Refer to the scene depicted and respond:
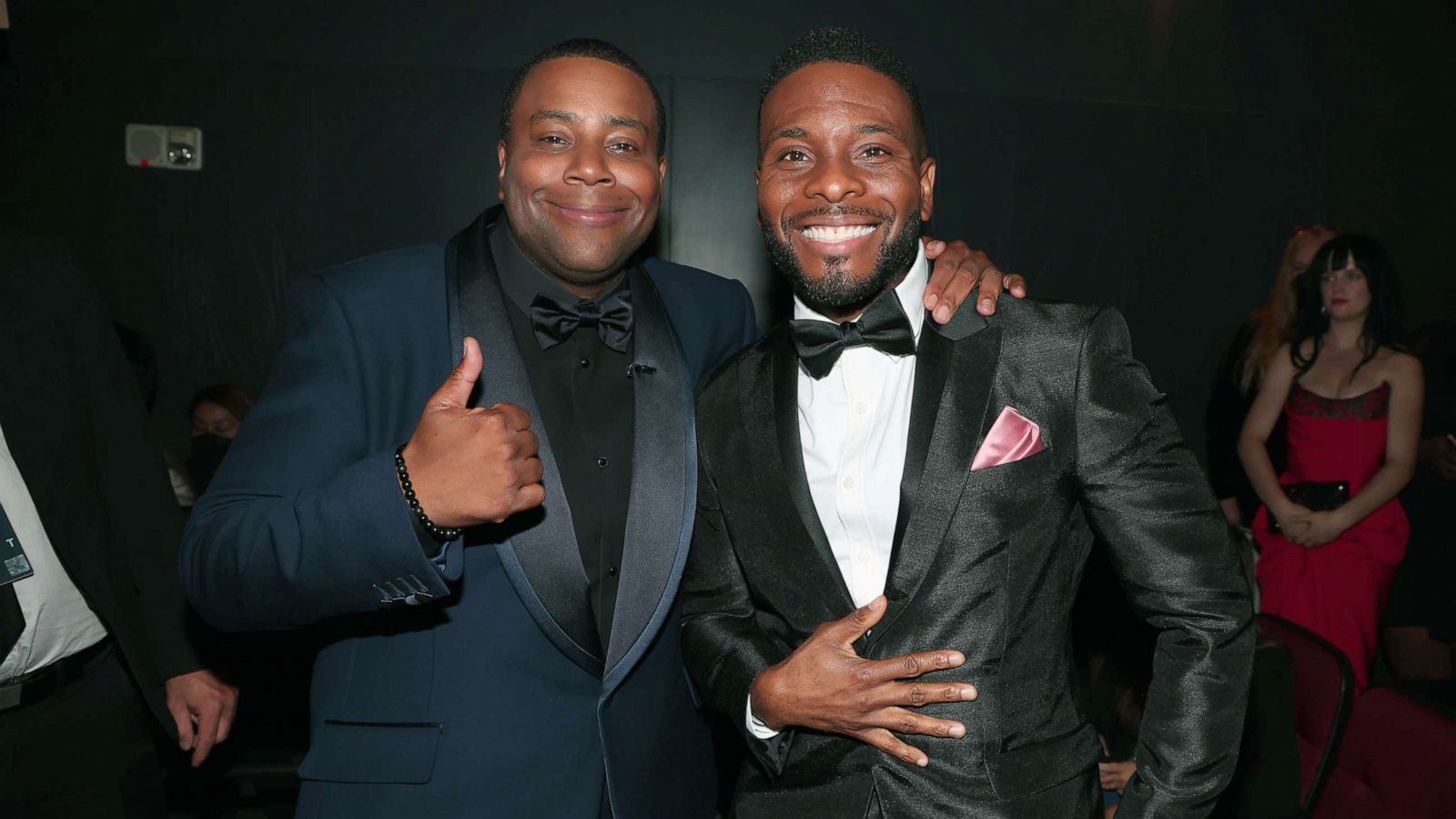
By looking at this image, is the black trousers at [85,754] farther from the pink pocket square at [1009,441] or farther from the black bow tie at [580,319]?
the pink pocket square at [1009,441]

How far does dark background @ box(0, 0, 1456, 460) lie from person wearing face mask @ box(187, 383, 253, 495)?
300 millimetres

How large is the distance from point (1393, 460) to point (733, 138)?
293 centimetres

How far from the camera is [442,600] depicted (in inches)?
68.5

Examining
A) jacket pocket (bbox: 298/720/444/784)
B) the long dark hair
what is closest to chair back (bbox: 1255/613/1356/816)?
jacket pocket (bbox: 298/720/444/784)

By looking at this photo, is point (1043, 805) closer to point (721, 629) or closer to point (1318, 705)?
point (721, 629)

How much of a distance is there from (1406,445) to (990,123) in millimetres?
2187

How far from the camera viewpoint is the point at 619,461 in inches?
73.4

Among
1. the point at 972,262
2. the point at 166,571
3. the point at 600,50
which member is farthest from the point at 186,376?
the point at 972,262

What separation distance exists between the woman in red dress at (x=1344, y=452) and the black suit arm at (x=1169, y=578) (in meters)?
3.03

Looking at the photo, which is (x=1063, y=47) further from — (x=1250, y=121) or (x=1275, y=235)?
(x=1275, y=235)

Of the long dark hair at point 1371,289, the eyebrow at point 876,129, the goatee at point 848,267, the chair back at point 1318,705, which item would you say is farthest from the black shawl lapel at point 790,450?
the long dark hair at point 1371,289

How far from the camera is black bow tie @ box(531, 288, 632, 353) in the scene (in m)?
1.88

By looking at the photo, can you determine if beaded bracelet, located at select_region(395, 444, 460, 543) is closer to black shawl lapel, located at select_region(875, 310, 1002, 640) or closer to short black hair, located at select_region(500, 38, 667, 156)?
black shawl lapel, located at select_region(875, 310, 1002, 640)

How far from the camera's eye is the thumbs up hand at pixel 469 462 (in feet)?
4.79
